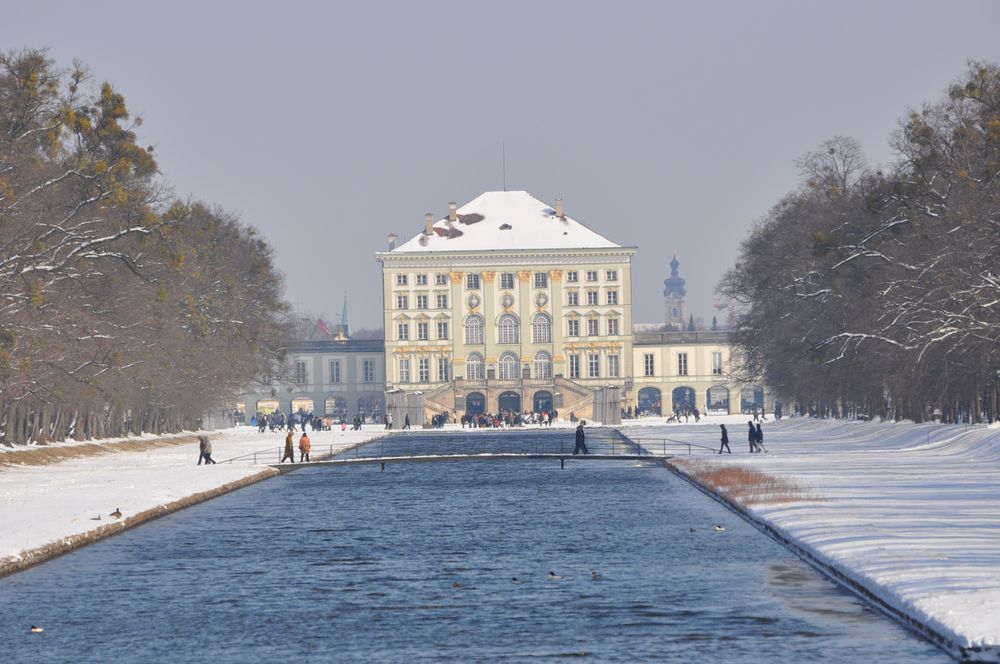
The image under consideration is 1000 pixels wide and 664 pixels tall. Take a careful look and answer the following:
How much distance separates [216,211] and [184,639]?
3301 inches

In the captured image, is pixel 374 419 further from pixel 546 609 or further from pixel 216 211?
pixel 546 609

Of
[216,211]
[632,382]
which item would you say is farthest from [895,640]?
[632,382]

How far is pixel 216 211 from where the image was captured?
331ft

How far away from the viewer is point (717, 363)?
542ft

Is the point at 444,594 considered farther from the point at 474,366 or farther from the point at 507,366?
the point at 474,366

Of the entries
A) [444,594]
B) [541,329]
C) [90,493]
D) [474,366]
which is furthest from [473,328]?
[444,594]

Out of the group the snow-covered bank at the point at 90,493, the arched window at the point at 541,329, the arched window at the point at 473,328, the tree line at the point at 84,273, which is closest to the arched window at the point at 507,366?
the arched window at the point at 541,329

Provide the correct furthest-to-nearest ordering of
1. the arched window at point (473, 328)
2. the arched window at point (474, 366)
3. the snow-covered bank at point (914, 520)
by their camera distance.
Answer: the arched window at point (473, 328) → the arched window at point (474, 366) → the snow-covered bank at point (914, 520)

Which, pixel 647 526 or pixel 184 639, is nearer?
pixel 184 639

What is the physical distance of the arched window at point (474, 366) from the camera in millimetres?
158625

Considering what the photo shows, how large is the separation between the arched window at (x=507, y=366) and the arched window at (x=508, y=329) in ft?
4.63

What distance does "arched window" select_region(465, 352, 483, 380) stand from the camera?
159 m

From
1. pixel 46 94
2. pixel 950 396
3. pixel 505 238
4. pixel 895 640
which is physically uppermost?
pixel 505 238

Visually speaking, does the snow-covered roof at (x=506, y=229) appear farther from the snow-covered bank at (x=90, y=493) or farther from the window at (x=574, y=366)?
the snow-covered bank at (x=90, y=493)
